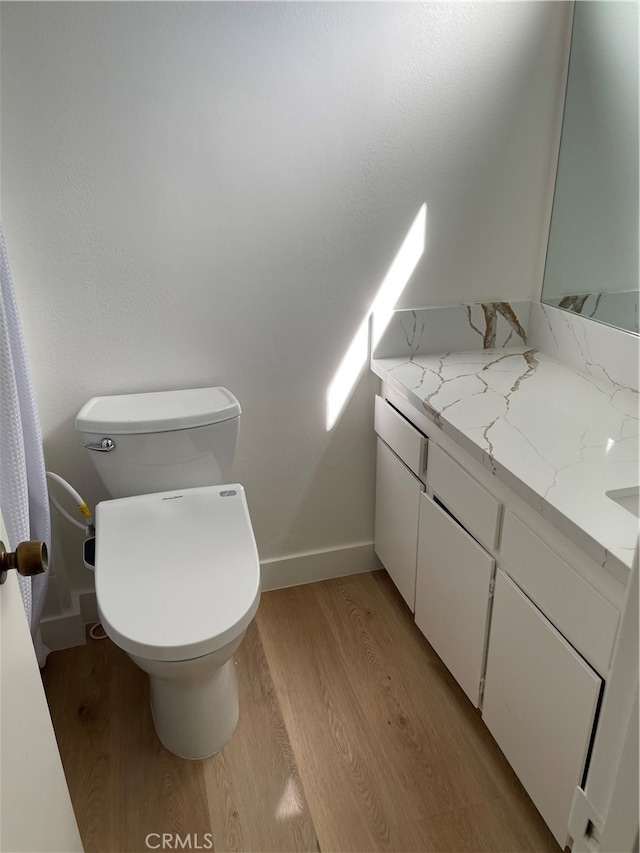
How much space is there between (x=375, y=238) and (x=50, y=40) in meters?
0.96

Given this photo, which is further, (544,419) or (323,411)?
(323,411)

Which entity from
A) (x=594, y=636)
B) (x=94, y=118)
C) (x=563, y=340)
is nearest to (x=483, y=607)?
(x=594, y=636)

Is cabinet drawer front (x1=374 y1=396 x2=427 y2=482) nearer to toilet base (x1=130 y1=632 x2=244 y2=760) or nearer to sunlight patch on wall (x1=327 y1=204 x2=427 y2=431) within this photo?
sunlight patch on wall (x1=327 y1=204 x2=427 y2=431)

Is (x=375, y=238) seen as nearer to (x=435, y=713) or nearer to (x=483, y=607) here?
(x=483, y=607)

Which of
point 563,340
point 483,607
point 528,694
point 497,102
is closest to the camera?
point 528,694

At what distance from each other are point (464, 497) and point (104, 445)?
95cm

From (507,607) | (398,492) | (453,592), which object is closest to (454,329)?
(398,492)

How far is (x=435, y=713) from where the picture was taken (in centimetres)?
171

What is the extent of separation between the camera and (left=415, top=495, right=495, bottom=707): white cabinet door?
1.50 m

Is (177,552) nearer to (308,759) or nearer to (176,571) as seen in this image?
(176,571)

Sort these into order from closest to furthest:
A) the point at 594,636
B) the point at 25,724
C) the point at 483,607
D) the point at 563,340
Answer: the point at 25,724
the point at 594,636
the point at 483,607
the point at 563,340

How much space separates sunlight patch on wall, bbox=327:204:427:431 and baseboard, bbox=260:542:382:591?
485mm

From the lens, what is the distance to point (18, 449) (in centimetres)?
147

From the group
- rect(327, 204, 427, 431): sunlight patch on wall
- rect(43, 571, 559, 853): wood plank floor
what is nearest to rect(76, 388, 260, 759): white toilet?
rect(43, 571, 559, 853): wood plank floor
